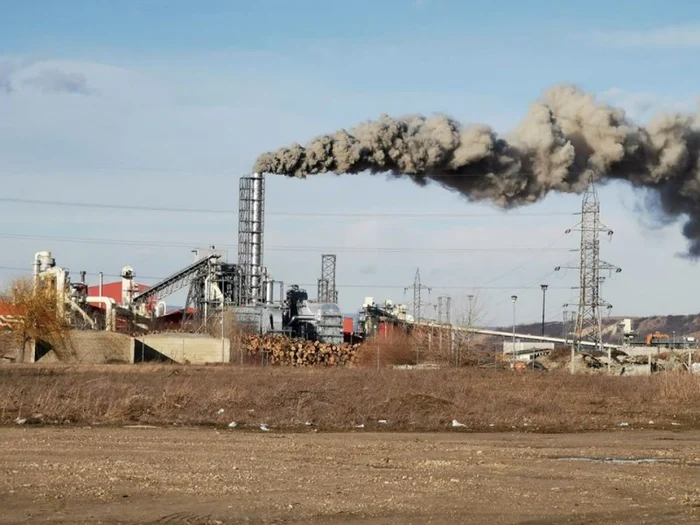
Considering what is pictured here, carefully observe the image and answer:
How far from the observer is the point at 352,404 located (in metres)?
32.1

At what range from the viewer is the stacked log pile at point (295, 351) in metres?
79.4

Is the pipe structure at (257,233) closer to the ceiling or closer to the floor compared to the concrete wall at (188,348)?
closer to the ceiling

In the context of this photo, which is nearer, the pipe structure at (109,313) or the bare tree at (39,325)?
the bare tree at (39,325)

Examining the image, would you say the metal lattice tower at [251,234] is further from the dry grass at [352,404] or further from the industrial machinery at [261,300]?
the dry grass at [352,404]

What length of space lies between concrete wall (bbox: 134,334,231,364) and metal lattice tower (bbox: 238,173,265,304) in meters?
7.39

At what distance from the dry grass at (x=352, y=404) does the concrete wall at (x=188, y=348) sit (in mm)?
31440

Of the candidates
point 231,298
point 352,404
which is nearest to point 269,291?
point 231,298

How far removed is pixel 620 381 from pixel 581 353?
68.3ft

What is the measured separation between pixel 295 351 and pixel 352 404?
4977 cm

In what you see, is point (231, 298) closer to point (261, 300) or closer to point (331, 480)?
point (261, 300)

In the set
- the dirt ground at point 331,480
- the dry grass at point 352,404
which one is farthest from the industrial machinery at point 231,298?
the dirt ground at point 331,480

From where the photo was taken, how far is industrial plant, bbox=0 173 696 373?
239 feet

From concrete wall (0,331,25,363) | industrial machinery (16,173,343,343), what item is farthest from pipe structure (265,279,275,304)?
concrete wall (0,331,25,363)

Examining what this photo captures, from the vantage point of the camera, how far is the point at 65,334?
2857 inches
